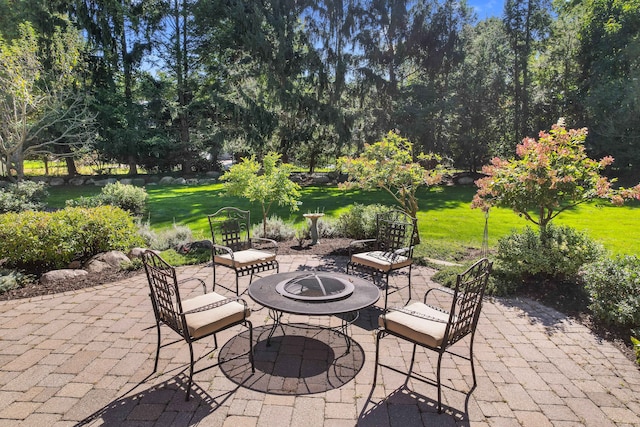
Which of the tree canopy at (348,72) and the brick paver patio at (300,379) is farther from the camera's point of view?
the tree canopy at (348,72)

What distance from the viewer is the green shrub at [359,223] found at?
7.21m

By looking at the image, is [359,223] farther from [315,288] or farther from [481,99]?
[481,99]

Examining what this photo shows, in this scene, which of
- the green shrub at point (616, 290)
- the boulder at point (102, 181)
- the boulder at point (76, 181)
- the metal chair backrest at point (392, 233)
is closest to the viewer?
the green shrub at point (616, 290)

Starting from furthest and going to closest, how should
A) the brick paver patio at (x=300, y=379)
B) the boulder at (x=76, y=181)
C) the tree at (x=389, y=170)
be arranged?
the boulder at (x=76, y=181)
the tree at (x=389, y=170)
the brick paver patio at (x=300, y=379)

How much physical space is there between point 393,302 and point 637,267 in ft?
8.82

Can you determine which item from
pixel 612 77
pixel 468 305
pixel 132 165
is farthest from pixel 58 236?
pixel 612 77

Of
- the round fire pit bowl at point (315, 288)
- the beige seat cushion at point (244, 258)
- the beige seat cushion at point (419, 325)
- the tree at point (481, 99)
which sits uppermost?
the tree at point (481, 99)

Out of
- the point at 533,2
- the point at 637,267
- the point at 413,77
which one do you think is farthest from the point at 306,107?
the point at 637,267

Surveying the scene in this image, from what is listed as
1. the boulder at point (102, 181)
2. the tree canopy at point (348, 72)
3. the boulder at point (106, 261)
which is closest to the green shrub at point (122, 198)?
the boulder at point (106, 261)

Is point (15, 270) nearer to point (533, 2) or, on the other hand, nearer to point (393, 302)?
point (393, 302)

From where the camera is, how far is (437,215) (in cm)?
1059

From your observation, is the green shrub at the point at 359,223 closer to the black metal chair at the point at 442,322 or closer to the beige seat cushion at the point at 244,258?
the beige seat cushion at the point at 244,258

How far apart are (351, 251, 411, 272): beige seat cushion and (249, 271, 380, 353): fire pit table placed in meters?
0.65

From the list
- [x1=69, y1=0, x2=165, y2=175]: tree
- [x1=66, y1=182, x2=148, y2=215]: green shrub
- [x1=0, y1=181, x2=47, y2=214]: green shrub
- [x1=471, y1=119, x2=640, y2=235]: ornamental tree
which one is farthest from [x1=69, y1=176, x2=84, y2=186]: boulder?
[x1=471, y1=119, x2=640, y2=235]: ornamental tree
